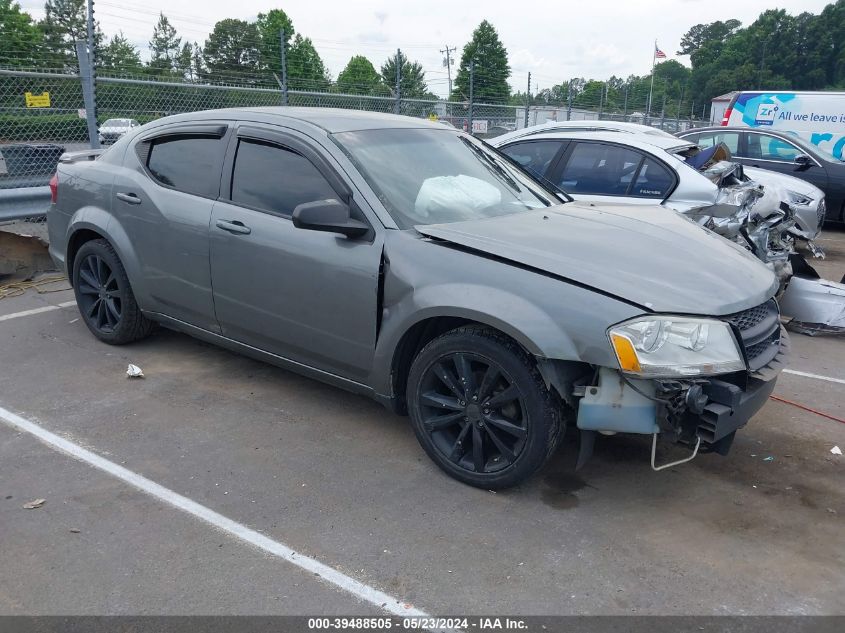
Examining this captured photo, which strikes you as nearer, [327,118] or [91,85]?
[327,118]

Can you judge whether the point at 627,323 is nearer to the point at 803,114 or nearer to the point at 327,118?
the point at 327,118

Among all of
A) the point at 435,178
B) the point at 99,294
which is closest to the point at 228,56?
the point at 99,294

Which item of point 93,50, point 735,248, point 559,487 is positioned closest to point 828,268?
point 735,248

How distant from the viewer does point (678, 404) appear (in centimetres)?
306

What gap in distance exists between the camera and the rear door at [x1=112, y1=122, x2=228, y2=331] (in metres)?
4.48

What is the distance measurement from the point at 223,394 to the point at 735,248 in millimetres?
3191

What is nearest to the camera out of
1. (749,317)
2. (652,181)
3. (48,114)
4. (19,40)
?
(749,317)

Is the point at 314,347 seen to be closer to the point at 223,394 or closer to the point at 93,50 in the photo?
the point at 223,394

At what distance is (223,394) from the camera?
4.62 meters

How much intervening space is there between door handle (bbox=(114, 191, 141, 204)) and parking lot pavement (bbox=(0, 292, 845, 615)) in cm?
124

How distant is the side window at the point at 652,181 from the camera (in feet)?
21.3

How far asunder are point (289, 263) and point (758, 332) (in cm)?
240

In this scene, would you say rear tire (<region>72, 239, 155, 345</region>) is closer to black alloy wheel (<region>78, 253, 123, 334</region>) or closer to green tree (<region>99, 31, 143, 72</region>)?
black alloy wheel (<region>78, 253, 123, 334</region>)

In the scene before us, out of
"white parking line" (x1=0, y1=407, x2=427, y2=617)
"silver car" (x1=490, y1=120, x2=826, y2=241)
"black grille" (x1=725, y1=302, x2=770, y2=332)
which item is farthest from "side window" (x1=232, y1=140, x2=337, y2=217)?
"silver car" (x1=490, y1=120, x2=826, y2=241)
